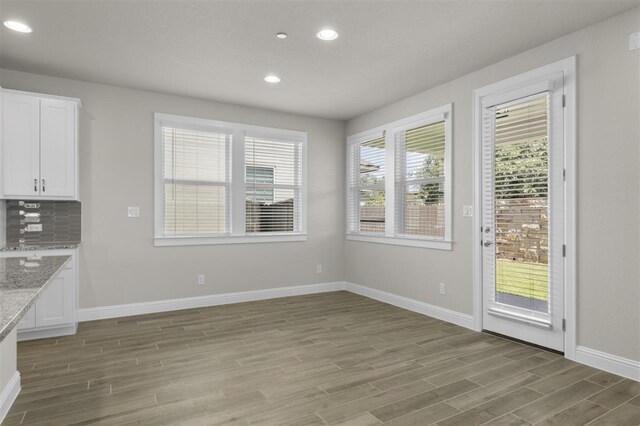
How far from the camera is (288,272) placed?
5703 mm

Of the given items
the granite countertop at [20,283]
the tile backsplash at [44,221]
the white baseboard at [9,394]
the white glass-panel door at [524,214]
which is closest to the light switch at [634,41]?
the white glass-panel door at [524,214]

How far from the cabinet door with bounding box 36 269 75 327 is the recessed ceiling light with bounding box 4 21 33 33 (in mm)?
2154

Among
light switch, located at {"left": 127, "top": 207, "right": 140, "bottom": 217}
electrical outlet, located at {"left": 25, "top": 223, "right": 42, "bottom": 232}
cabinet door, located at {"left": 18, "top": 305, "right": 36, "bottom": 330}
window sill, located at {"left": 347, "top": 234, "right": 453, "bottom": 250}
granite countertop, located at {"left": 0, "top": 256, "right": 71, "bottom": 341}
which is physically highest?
light switch, located at {"left": 127, "top": 207, "right": 140, "bottom": 217}

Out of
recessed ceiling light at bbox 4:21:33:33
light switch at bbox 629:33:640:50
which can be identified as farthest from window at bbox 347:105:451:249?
recessed ceiling light at bbox 4:21:33:33

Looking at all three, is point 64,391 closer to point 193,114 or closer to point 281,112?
point 193,114

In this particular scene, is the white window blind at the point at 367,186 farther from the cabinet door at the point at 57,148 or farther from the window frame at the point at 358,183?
the cabinet door at the point at 57,148

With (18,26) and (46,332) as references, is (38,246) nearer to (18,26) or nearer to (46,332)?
(46,332)

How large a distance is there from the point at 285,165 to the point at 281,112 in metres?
0.78

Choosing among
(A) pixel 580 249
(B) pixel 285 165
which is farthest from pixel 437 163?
(B) pixel 285 165

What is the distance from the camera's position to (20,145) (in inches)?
149

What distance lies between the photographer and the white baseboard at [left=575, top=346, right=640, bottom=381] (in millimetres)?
2799

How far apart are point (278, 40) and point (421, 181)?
2.43m

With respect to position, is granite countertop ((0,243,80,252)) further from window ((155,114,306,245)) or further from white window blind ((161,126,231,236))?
white window blind ((161,126,231,236))

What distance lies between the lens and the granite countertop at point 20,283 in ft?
3.62
